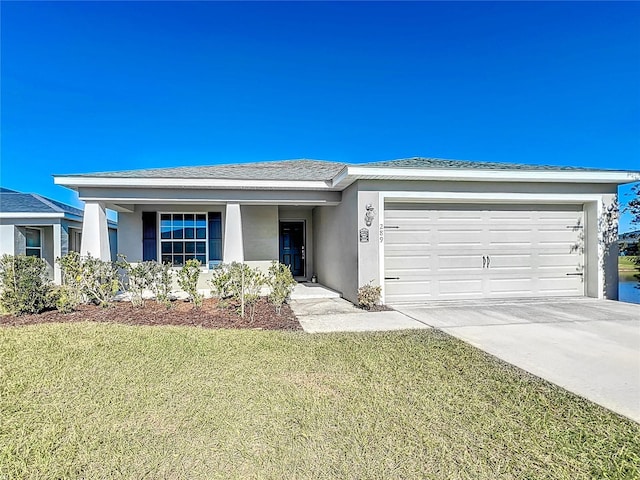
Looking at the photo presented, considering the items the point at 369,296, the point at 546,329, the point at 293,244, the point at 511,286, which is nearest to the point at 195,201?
the point at 293,244

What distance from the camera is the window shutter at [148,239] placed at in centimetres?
1045

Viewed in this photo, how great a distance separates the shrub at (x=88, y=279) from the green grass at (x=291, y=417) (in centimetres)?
316

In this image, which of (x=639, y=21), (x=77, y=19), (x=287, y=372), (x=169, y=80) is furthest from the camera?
(x=169, y=80)

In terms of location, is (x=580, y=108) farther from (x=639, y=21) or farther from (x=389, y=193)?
(x=389, y=193)

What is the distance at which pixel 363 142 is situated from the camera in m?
21.6

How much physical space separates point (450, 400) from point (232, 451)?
6.23 feet

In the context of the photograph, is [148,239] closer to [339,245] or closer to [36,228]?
[339,245]

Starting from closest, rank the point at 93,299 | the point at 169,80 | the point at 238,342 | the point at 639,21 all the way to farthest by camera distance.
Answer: the point at 238,342 → the point at 93,299 → the point at 639,21 → the point at 169,80

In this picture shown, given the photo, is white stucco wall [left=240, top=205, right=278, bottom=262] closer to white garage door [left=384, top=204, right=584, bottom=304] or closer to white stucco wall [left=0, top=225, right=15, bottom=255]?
white garage door [left=384, top=204, right=584, bottom=304]

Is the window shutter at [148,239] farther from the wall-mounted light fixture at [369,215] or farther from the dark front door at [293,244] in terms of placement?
the wall-mounted light fixture at [369,215]

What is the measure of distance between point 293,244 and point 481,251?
7183 millimetres

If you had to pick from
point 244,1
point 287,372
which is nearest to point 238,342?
point 287,372

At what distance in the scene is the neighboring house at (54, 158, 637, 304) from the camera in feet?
25.4

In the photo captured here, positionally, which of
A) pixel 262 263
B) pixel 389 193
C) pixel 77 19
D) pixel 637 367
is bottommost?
pixel 637 367
